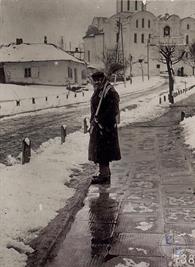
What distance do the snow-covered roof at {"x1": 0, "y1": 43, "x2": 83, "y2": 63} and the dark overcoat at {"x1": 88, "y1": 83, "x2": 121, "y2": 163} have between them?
41655mm

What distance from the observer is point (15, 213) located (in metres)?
5.49

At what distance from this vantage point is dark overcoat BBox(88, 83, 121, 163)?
24.3 feet

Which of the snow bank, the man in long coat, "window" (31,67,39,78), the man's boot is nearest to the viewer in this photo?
the snow bank

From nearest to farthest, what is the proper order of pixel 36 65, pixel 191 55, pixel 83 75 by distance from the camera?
pixel 36 65, pixel 191 55, pixel 83 75

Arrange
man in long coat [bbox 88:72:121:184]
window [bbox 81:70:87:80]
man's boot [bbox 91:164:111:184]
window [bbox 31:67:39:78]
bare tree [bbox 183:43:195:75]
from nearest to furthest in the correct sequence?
1. man in long coat [bbox 88:72:121:184]
2. man's boot [bbox 91:164:111:184]
3. bare tree [bbox 183:43:195:75]
4. window [bbox 31:67:39:78]
5. window [bbox 81:70:87:80]

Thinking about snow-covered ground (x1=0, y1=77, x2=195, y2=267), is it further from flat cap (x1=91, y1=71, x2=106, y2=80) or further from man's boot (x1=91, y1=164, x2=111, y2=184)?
flat cap (x1=91, y1=71, x2=106, y2=80)

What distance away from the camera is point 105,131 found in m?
7.50

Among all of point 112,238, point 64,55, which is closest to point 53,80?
point 64,55

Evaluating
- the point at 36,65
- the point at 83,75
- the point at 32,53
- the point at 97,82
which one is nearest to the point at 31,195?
the point at 97,82

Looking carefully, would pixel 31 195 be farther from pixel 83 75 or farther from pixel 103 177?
pixel 83 75

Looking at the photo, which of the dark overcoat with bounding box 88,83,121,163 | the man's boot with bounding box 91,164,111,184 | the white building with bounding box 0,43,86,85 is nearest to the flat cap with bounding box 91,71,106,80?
the dark overcoat with bounding box 88,83,121,163

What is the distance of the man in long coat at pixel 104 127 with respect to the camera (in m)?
7.39

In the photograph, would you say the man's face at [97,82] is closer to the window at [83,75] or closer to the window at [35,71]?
the window at [35,71]

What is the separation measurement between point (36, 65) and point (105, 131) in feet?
138
